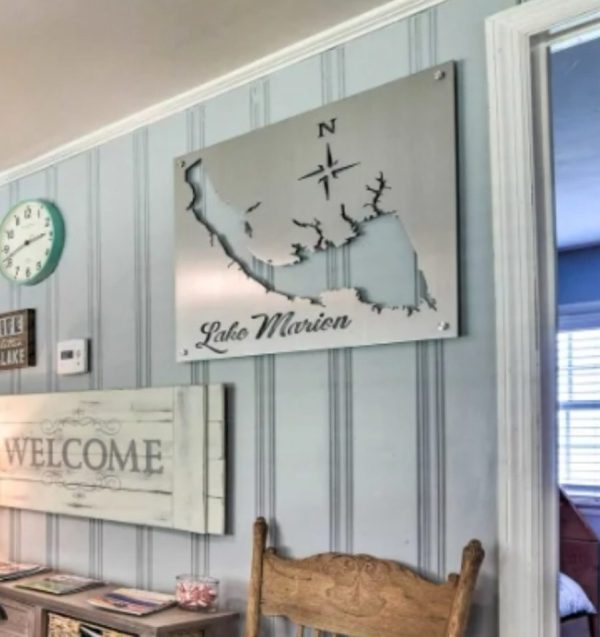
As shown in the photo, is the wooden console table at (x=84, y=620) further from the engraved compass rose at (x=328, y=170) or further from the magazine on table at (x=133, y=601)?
the engraved compass rose at (x=328, y=170)

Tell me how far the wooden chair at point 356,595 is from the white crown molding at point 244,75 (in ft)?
3.77

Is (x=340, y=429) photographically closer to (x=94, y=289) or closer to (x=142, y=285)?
(x=142, y=285)

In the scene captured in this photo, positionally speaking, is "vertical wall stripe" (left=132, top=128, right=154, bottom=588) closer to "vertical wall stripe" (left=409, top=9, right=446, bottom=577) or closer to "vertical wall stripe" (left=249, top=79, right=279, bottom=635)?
"vertical wall stripe" (left=249, top=79, right=279, bottom=635)

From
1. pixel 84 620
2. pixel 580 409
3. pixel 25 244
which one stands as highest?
pixel 25 244

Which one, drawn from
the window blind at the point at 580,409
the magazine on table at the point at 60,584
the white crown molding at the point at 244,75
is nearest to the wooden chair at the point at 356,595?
the magazine on table at the point at 60,584

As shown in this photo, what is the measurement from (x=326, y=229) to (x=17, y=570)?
1.47 m

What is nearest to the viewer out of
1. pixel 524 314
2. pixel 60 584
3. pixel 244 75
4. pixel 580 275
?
pixel 524 314

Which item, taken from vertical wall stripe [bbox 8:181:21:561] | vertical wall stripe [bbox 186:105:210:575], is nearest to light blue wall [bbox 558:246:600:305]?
vertical wall stripe [bbox 186:105:210:575]

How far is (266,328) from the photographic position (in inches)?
80.7

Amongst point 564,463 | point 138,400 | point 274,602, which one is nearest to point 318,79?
point 138,400

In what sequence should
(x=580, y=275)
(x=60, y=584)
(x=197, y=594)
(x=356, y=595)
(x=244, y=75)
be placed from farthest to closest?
1. (x=580, y=275)
2. (x=60, y=584)
3. (x=244, y=75)
4. (x=197, y=594)
5. (x=356, y=595)

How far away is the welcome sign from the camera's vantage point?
2146mm

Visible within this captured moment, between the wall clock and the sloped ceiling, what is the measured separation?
0.36 meters

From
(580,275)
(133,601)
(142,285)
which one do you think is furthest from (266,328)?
(580,275)
